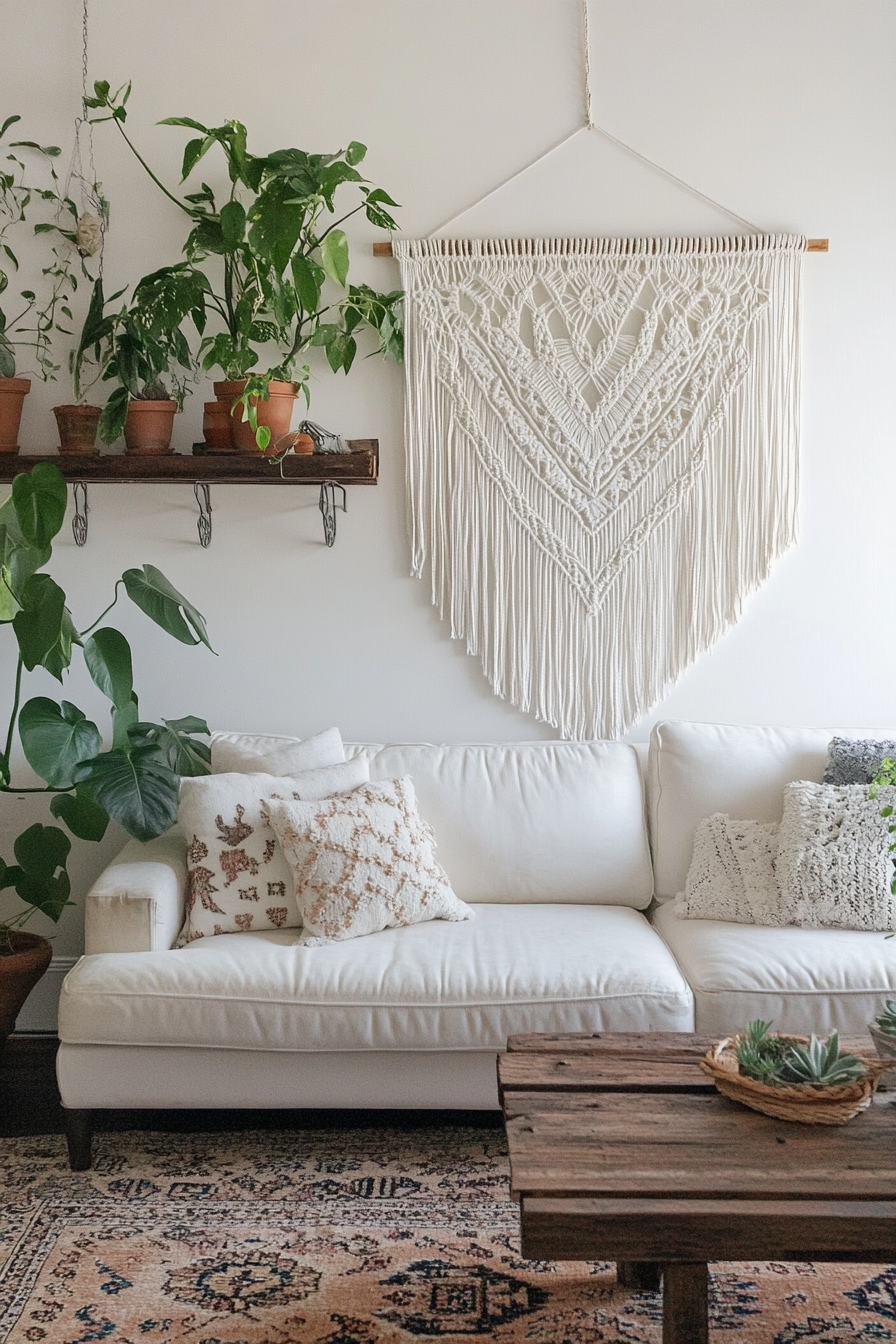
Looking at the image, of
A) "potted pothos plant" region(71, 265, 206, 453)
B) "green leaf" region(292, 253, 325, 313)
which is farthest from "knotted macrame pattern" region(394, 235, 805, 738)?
"potted pothos plant" region(71, 265, 206, 453)

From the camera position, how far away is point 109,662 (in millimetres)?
2666

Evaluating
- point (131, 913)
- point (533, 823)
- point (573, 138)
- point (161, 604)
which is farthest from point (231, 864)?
point (573, 138)

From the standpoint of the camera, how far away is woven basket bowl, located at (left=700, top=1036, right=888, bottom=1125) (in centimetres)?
157

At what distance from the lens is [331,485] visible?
306 cm

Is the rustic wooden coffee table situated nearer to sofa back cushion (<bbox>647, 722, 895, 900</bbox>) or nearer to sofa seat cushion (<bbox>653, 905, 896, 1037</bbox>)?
sofa seat cushion (<bbox>653, 905, 896, 1037</bbox>)

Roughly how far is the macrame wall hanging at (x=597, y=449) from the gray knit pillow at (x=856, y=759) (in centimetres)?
52

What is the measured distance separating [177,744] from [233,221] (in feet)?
4.08

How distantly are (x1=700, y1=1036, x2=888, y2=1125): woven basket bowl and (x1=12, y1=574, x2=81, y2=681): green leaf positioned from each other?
1.62m

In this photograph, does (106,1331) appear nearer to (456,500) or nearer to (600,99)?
(456,500)

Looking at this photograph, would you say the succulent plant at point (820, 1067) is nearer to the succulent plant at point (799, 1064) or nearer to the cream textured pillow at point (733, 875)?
the succulent plant at point (799, 1064)

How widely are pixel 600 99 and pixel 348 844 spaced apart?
206cm

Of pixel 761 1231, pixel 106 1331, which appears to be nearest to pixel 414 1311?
pixel 106 1331

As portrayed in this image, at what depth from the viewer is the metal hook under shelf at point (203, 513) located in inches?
121

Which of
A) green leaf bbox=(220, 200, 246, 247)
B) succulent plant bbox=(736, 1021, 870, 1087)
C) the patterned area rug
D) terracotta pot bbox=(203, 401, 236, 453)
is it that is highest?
green leaf bbox=(220, 200, 246, 247)
